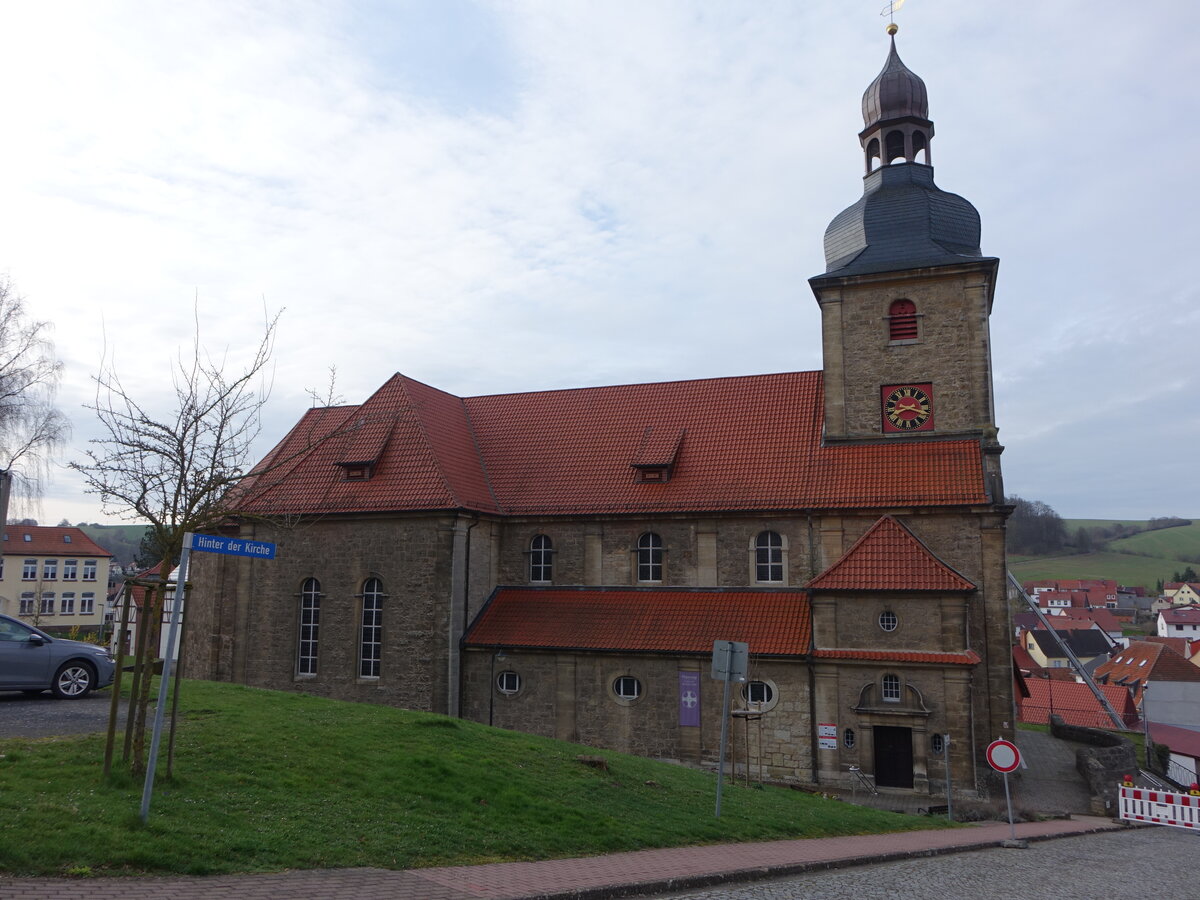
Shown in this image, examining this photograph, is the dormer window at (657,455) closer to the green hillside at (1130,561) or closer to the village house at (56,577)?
the village house at (56,577)

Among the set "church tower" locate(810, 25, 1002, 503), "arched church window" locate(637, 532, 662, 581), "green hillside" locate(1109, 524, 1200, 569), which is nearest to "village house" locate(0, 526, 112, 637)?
"arched church window" locate(637, 532, 662, 581)

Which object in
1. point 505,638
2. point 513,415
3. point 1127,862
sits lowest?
point 1127,862

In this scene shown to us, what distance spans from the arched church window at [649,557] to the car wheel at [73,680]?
44.4 ft

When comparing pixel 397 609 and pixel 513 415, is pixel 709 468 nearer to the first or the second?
pixel 513 415

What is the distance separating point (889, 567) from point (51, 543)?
64269mm

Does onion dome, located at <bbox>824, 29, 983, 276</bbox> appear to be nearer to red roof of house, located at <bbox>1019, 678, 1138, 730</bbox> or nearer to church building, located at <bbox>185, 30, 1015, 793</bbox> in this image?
church building, located at <bbox>185, 30, 1015, 793</bbox>

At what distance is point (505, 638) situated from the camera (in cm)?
2327

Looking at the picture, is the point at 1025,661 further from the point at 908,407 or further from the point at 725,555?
the point at 725,555

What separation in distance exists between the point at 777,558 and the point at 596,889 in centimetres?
1596

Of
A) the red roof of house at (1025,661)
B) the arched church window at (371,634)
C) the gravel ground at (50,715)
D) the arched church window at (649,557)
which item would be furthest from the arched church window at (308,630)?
the red roof of house at (1025,661)

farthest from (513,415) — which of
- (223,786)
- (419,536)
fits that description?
(223,786)

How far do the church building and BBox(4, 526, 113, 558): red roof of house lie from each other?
45865 millimetres

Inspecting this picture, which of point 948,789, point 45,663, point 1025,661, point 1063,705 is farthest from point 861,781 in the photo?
point 1025,661

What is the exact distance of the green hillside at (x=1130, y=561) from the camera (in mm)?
133250
